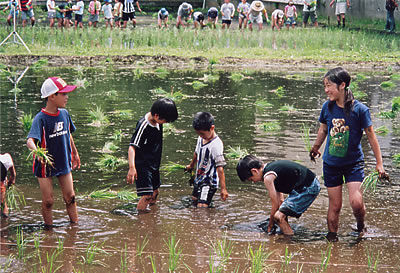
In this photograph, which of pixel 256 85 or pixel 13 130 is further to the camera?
pixel 256 85

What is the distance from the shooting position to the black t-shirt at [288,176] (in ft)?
17.2

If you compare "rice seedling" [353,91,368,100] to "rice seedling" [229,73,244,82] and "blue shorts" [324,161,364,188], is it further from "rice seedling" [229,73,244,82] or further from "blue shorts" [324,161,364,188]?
"blue shorts" [324,161,364,188]

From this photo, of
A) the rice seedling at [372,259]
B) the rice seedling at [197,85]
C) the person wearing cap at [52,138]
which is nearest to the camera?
the rice seedling at [372,259]

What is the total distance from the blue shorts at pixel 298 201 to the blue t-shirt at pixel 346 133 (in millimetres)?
292

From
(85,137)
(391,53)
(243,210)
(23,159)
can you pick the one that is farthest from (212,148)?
(391,53)

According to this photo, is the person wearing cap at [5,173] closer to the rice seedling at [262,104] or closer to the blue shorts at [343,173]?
the blue shorts at [343,173]

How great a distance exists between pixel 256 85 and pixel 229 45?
6046mm

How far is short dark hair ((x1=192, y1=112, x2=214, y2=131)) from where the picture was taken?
18.6 ft

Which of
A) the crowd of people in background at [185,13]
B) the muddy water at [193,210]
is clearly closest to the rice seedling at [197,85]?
the muddy water at [193,210]

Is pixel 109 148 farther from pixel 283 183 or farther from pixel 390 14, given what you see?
pixel 390 14

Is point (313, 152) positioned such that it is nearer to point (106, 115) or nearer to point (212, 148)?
point (212, 148)

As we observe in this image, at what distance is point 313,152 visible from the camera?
218 inches

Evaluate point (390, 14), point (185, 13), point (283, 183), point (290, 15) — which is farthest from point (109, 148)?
point (185, 13)

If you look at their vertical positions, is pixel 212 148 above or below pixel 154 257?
above
